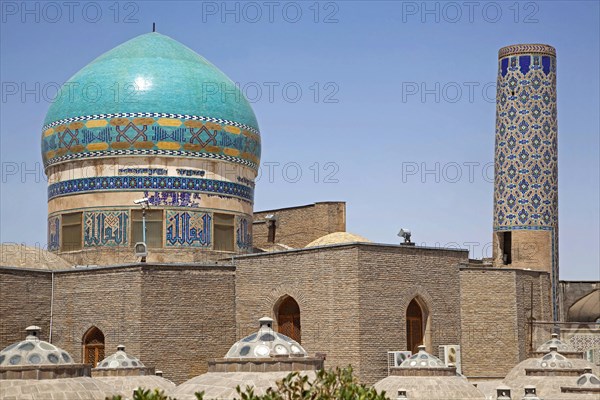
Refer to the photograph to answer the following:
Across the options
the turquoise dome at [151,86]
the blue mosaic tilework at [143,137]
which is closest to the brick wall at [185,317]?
the blue mosaic tilework at [143,137]

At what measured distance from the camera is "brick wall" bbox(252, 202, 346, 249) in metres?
26.7

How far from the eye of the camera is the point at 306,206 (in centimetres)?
2728

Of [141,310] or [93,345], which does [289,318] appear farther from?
[93,345]

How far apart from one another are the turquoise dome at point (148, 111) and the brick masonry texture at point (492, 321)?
5.93 m

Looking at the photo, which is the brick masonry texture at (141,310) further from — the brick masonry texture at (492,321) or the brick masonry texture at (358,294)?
the brick masonry texture at (492,321)

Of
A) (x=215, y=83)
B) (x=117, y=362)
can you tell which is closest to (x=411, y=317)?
(x=117, y=362)

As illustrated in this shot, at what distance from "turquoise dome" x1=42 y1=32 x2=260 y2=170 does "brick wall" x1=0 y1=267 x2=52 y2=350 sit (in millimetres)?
3330

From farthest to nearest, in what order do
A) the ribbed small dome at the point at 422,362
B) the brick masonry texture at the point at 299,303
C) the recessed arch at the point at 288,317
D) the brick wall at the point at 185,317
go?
1. the recessed arch at the point at 288,317
2. the brick wall at the point at 185,317
3. the brick masonry texture at the point at 299,303
4. the ribbed small dome at the point at 422,362

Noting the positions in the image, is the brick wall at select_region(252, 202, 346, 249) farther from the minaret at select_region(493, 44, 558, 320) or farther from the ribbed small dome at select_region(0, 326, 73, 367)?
the ribbed small dome at select_region(0, 326, 73, 367)

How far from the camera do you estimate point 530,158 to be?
2512 cm

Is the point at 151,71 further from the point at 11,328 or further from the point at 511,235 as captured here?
the point at 511,235

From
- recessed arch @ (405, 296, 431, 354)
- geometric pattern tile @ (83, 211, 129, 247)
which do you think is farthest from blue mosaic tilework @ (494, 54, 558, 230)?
geometric pattern tile @ (83, 211, 129, 247)

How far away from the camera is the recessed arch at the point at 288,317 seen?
65.1ft

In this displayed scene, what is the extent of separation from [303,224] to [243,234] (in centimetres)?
377
